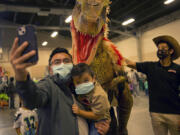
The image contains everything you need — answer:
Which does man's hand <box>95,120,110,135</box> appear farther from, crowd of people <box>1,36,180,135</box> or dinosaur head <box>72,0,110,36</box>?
dinosaur head <box>72,0,110,36</box>

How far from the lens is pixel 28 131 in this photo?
1404mm

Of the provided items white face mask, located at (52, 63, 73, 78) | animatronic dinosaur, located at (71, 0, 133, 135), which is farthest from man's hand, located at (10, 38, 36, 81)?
animatronic dinosaur, located at (71, 0, 133, 135)

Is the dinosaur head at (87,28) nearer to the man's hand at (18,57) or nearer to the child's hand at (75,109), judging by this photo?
the child's hand at (75,109)

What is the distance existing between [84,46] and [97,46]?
113mm

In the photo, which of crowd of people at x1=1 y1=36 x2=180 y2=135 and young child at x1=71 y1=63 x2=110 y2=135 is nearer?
crowd of people at x1=1 y1=36 x2=180 y2=135

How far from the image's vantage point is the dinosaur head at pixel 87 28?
144cm

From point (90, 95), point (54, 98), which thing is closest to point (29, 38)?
point (54, 98)

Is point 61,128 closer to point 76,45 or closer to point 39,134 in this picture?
point 39,134

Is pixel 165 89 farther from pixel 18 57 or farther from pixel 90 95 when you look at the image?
pixel 18 57

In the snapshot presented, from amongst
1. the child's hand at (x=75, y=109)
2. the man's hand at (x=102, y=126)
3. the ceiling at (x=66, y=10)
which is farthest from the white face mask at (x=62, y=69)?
the ceiling at (x=66, y=10)

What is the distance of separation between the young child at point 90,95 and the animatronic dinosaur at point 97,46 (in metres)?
0.36

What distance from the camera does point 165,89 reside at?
2.04 m

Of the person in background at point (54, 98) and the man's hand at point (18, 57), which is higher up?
the man's hand at point (18, 57)

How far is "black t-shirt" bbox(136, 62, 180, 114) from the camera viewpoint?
1994 millimetres
